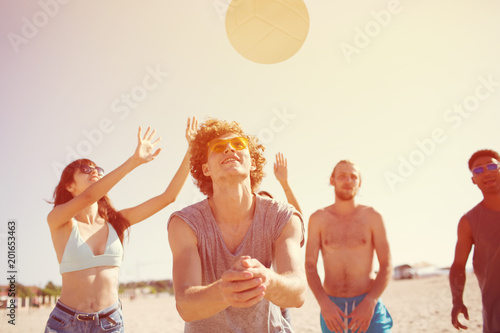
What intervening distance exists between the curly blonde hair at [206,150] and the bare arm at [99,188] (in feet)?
2.11

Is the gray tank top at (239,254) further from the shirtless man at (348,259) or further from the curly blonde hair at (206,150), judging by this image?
the shirtless man at (348,259)

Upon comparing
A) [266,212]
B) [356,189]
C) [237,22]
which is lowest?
[266,212]

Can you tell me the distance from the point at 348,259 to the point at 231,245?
2.78 m

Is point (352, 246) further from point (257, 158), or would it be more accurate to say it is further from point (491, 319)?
point (257, 158)

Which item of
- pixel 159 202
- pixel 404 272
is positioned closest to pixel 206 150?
pixel 159 202

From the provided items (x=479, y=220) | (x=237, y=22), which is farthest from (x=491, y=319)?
(x=237, y=22)

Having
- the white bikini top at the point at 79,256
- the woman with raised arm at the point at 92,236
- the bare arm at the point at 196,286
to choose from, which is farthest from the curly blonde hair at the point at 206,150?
the white bikini top at the point at 79,256

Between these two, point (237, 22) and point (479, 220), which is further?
point (237, 22)

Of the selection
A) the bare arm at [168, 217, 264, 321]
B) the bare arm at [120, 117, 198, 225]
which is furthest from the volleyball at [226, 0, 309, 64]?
the bare arm at [168, 217, 264, 321]

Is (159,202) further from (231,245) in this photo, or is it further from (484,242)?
(484,242)

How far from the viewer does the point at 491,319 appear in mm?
4559

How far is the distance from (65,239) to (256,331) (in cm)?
245

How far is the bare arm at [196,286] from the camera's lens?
6.77ft

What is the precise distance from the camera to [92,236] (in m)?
4.39
